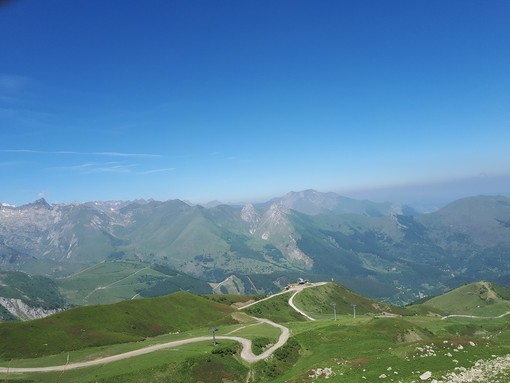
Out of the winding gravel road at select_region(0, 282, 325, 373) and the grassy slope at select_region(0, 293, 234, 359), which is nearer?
the winding gravel road at select_region(0, 282, 325, 373)

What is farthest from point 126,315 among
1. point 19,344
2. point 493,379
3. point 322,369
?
point 493,379

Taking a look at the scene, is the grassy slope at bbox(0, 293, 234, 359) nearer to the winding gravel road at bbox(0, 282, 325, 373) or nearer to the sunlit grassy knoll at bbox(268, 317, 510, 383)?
the winding gravel road at bbox(0, 282, 325, 373)

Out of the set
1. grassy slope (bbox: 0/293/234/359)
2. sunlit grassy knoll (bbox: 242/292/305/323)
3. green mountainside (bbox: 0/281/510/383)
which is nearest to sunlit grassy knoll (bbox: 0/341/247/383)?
green mountainside (bbox: 0/281/510/383)

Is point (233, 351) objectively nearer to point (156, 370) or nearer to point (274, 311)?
point (156, 370)

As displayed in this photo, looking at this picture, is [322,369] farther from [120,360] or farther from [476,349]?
[120,360]

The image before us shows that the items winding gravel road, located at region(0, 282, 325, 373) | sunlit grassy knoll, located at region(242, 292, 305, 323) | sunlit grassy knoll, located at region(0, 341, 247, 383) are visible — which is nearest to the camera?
sunlit grassy knoll, located at region(0, 341, 247, 383)

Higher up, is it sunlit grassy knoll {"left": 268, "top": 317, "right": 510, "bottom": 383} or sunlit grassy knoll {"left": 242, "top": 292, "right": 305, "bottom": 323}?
sunlit grassy knoll {"left": 268, "top": 317, "right": 510, "bottom": 383}

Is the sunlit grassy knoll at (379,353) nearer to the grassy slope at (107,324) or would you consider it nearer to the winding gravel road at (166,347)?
the winding gravel road at (166,347)

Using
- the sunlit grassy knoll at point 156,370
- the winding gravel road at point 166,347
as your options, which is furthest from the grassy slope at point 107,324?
the sunlit grassy knoll at point 156,370
